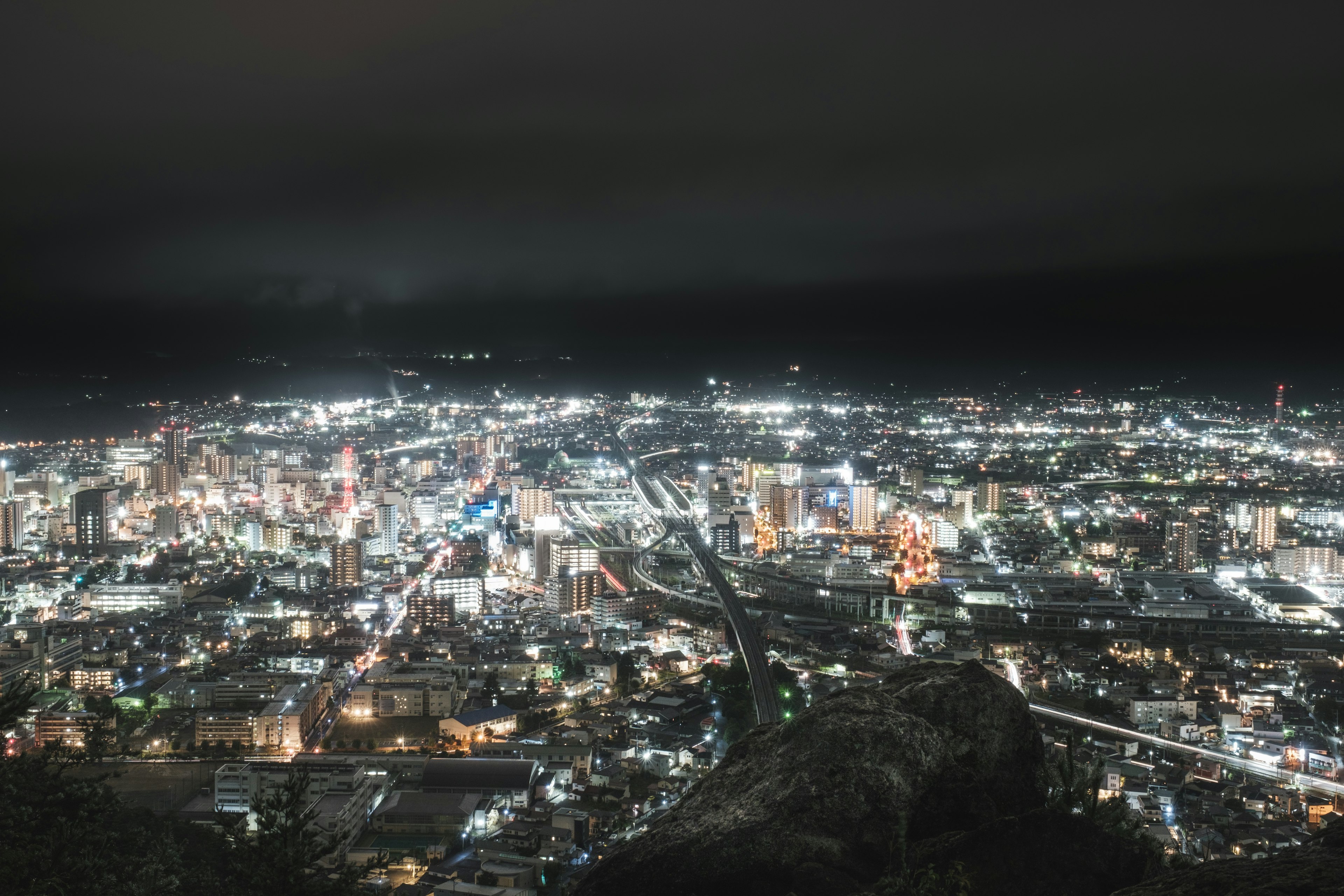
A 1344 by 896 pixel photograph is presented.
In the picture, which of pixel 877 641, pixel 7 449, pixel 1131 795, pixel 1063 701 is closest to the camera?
pixel 1131 795

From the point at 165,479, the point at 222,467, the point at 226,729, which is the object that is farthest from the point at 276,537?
the point at 226,729

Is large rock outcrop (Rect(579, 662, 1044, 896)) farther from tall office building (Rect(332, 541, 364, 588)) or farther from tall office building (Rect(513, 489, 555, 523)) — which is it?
tall office building (Rect(513, 489, 555, 523))

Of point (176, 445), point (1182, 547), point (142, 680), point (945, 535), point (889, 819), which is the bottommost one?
point (142, 680)

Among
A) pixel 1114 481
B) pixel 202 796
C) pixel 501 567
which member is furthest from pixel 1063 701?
pixel 1114 481

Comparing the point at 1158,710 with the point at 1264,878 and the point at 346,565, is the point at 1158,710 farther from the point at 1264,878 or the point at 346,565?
the point at 346,565

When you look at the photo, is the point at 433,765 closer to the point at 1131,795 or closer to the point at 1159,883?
the point at 1131,795

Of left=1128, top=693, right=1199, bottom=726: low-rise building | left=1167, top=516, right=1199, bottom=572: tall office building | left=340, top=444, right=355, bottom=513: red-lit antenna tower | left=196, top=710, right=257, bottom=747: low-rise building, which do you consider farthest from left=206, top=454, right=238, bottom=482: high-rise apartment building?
left=1128, top=693, right=1199, bottom=726: low-rise building

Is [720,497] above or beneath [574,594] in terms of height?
above
